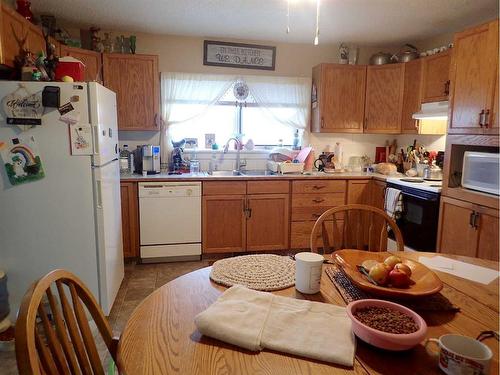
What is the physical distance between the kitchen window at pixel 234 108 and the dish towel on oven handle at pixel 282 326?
311 centimetres

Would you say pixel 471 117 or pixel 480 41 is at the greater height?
pixel 480 41

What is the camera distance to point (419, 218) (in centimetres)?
301

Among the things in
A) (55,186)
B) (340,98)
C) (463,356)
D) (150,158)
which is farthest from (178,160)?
(463,356)

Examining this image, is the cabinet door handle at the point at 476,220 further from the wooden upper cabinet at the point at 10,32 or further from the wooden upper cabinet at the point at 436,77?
the wooden upper cabinet at the point at 10,32

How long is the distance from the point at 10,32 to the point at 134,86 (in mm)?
1230

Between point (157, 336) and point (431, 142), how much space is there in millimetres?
3682

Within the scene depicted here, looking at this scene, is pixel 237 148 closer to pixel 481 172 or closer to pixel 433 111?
pixel 433 111

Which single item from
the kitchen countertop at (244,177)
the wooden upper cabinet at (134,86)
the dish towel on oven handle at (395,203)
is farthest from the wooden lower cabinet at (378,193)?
the wooden upper cabinet at (134,86)

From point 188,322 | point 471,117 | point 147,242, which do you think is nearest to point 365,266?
point 188,322

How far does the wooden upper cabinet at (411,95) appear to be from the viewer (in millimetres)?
3562

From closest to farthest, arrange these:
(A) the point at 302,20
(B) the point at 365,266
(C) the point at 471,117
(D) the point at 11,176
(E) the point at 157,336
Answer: (E) the point at 157,336, (B) the point at 365,266, (D) the point at 11,176, (C) the point at 471,117, (A) the point at 302,20

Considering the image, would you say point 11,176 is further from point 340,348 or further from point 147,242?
point 340,348

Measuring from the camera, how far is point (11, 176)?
83.3 inches

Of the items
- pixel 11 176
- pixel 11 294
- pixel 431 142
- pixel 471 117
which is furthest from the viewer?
pixel 431 142
